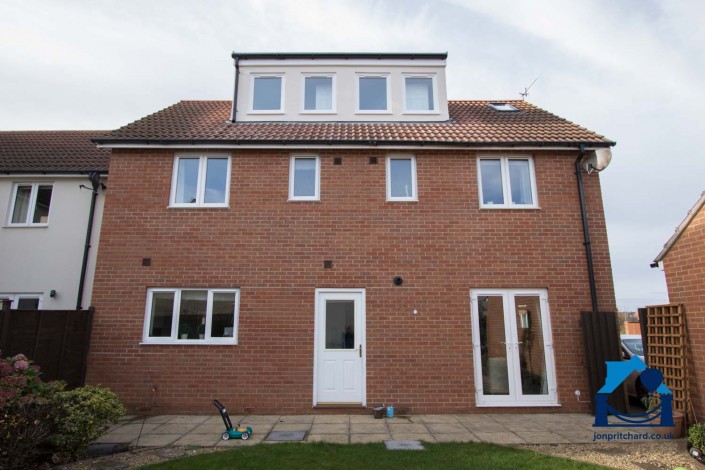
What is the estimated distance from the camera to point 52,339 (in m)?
7.68

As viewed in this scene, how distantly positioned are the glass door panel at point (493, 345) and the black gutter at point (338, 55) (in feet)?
22.5

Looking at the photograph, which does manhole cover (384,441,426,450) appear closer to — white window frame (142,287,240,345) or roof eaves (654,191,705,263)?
white window frame (142,287,240,345)

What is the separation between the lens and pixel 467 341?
8.41 m

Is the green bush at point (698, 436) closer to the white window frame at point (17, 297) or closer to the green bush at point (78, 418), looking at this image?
the green bush at point (78, 418)

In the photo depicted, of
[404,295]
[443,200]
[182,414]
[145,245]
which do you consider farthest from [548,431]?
[145,245]

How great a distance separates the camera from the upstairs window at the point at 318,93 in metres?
11.1

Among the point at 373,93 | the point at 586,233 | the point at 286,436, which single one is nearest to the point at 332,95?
the point at 373,93

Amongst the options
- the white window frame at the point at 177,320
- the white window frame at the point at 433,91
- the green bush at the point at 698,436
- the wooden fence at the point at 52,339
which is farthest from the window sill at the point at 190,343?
the green bush at the point at 698,436

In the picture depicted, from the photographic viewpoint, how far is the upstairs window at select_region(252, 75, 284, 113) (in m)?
11.1

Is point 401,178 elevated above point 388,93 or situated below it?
below

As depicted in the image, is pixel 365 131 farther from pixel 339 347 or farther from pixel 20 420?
pixel 20 420

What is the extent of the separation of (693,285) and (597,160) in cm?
333

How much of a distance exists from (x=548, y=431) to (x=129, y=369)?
787 centimetres

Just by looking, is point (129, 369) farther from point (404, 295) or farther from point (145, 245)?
point (404, 295)
